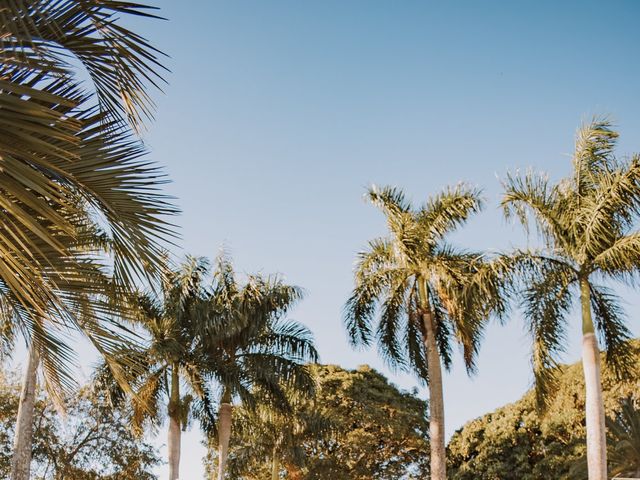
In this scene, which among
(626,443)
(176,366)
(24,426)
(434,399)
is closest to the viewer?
(24,426)

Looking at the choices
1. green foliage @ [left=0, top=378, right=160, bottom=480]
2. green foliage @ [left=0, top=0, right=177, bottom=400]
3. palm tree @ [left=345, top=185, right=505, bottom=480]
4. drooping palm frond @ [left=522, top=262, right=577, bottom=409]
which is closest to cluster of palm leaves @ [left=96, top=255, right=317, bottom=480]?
palm tree @ [left=345, top=185, right=505, bottom=480]

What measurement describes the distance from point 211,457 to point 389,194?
19121 mm

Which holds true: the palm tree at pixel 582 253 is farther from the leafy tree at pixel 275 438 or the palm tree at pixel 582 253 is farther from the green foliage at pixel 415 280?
the leafy tree at pixel 275 438

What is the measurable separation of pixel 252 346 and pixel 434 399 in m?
6.29

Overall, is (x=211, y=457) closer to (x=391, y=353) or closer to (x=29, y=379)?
(x=391, y=353)

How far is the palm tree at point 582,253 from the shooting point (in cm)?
1484

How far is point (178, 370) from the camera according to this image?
21.3 meters

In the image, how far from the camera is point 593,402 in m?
14.0

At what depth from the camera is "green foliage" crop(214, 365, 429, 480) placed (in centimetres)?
2789

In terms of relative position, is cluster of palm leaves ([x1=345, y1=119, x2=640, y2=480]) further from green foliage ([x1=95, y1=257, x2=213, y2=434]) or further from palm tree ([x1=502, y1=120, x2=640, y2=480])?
green foliage ([x1=95, y1=257, x2=213, y2=434])

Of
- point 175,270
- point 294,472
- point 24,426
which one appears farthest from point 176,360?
point 175,270

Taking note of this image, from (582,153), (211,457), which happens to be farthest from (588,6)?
(211,457)

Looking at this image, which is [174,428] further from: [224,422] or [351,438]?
[351,438]

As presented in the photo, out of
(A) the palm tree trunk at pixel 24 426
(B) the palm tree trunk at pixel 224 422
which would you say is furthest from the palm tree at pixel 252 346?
(A) the palm tree trunk at pixel 24 426
